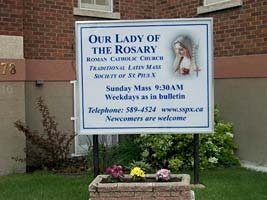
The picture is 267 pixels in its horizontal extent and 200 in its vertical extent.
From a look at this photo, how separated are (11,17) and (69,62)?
1.63 metres

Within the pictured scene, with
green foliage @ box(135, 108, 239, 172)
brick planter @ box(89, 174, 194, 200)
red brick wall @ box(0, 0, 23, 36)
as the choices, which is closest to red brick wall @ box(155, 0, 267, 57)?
green foliage @ box(135, 108, 239, 172)

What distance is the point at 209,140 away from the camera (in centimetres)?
906

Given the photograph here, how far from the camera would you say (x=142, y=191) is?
18.1ft

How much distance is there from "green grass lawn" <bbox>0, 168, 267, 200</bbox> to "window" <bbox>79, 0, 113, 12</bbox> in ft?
11.8

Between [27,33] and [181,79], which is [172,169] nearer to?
[181,79]

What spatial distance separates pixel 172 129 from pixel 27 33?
4058 millimetres

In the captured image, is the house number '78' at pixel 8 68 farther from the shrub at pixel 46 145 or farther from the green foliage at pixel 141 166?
the green foliage at pixel 141 166

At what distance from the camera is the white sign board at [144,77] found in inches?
262

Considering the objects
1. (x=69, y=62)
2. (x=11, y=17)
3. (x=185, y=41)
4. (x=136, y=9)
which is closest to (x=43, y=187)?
(x=185, y=41)

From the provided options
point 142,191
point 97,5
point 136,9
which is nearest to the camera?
point 142,191

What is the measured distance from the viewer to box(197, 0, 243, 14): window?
30.6ft

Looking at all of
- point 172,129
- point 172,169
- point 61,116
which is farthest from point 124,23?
point 61,116

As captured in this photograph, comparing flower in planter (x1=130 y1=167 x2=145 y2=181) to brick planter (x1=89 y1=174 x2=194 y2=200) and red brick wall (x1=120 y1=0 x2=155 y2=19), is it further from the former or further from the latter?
red brick wall (x1=120 y1=0 x2=155 y2=19)

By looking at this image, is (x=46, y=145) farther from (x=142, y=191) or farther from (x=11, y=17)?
(x=142, y=191)
